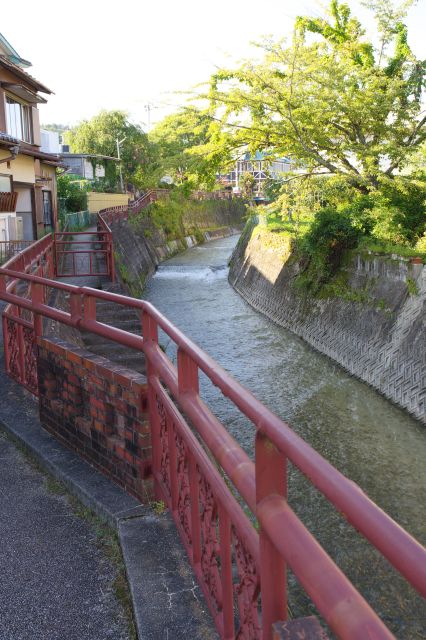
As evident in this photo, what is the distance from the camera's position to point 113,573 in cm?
373

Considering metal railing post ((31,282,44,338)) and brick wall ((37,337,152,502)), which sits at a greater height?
metal railing post ((31,282,44,338))

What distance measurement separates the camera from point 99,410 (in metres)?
4.59

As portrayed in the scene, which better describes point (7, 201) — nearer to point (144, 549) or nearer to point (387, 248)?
point (387, 248)

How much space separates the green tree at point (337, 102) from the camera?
16734 millimetres

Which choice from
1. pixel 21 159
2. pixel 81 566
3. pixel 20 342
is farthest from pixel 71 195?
pixel 81 566

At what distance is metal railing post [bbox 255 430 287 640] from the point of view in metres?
1.93

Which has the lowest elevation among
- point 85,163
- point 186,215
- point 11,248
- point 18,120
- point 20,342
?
point 20,342

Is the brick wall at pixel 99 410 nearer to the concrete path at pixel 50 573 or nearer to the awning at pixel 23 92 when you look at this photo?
the concrete path at pixel 50 573

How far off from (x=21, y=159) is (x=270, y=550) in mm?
25383

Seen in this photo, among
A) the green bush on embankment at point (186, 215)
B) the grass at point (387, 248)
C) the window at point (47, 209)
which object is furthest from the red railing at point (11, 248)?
the green bush on embankment at point (186, 215)

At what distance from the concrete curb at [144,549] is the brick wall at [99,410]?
114mm

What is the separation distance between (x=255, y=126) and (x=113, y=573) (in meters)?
17.0

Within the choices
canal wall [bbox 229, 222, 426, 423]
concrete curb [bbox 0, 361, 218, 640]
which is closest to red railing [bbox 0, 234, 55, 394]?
concrete curb [bbox 0, 361, 218, 640]

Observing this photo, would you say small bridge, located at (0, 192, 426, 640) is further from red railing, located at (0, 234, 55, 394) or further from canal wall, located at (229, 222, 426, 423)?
canal wall, located at (229, 222, 426, 423)
